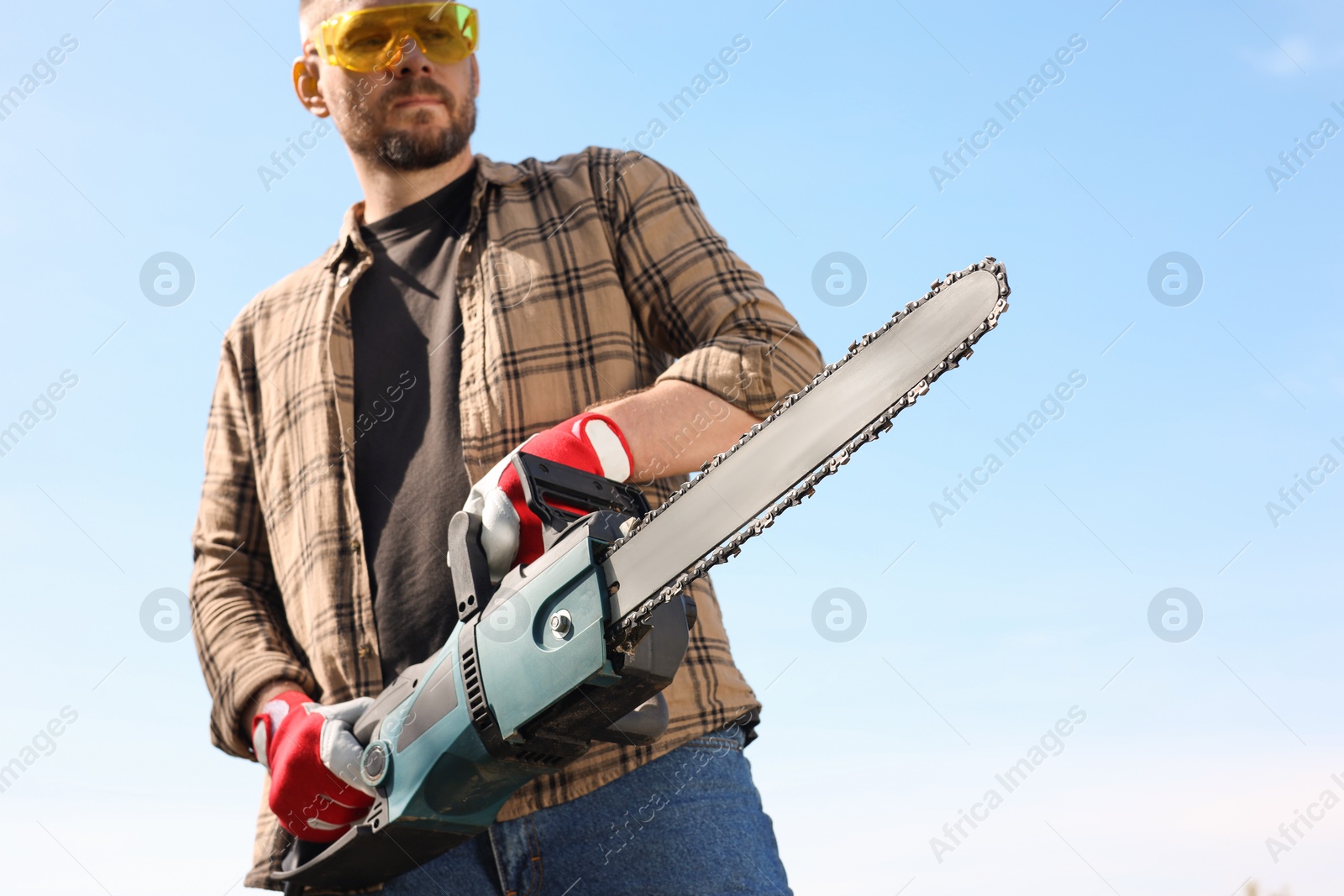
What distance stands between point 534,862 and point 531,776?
0.32m

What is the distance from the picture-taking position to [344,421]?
3066mm

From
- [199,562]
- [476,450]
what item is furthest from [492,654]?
[199,562]

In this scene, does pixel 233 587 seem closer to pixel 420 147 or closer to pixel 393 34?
pixel 420 147

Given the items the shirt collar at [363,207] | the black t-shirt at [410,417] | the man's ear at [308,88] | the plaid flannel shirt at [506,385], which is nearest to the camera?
the plaid flannel shirt at [506,385]

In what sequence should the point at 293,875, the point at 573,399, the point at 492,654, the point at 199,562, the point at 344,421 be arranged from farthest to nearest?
the point at 199,562 → the point at 344,421 → the point at 573,399 → the point at 293,875 → the point at 492,654

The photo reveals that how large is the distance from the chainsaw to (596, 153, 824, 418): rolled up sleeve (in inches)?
15.4

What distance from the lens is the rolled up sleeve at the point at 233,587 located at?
9.77 feet

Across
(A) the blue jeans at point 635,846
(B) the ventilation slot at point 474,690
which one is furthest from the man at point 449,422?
(B) the ventilation slot at point 474,690

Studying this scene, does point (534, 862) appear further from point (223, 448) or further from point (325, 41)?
point (325, 41)

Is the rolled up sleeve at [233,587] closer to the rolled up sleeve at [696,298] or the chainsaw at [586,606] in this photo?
the chainsaw at [586,606]

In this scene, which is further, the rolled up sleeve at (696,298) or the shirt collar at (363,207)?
the shirt collar at (363,207)

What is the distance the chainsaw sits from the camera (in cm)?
187

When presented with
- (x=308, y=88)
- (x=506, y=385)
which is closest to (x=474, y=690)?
(x=506, y=385)

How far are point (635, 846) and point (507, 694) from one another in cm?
57
